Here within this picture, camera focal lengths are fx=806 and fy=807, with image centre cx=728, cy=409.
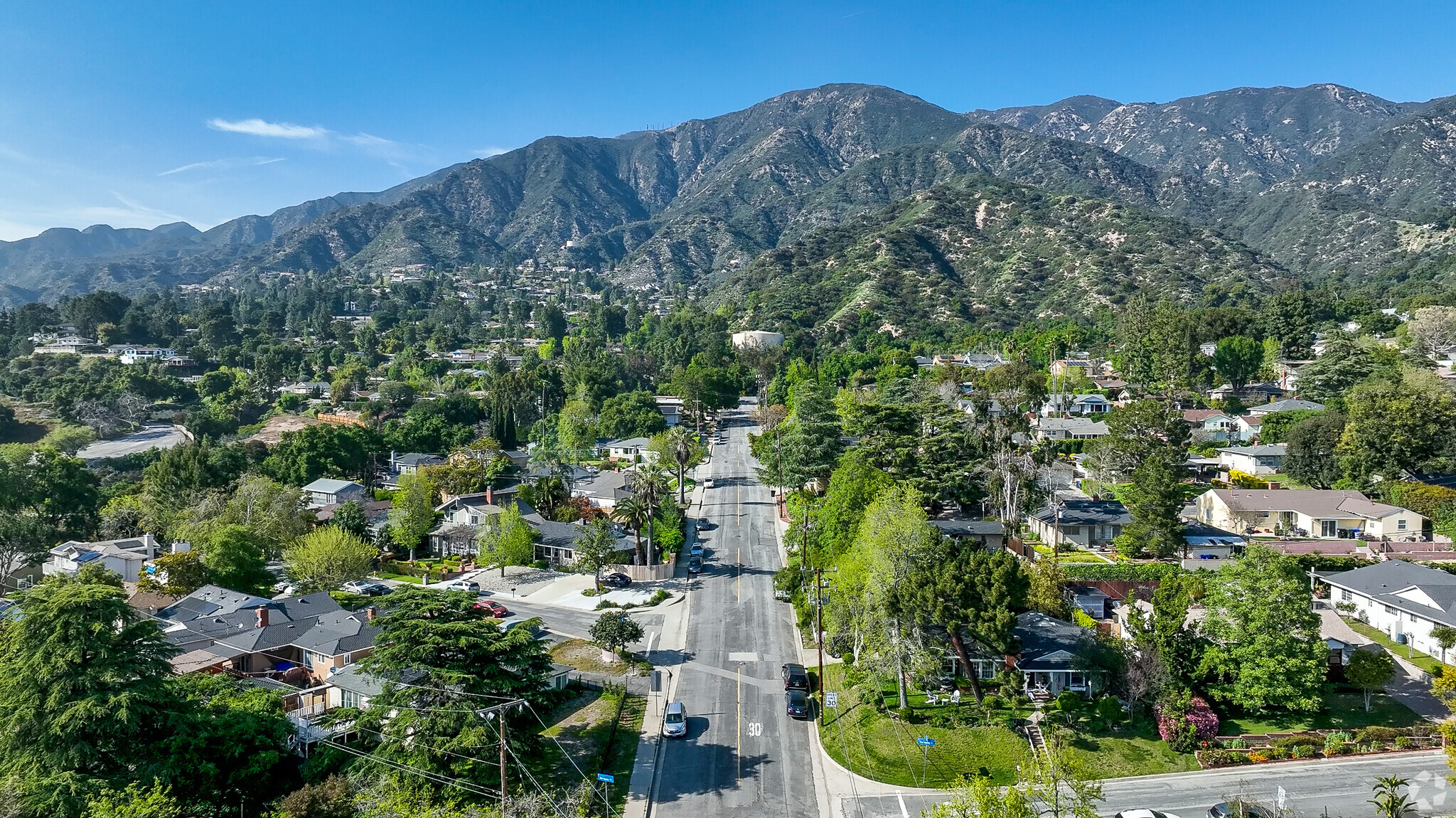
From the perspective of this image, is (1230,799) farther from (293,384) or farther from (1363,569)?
(293,384)

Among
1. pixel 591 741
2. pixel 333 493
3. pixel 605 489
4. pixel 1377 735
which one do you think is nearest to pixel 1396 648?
pixel 1377 735

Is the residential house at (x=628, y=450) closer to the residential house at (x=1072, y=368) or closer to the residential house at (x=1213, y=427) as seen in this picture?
Result: the residential house at (x=1072, y=368)

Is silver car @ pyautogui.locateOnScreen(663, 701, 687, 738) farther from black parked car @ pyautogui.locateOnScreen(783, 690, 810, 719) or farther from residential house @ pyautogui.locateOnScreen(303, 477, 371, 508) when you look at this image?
residential house @ pyautogui.locateOnScreen(303, 477, 371, 508)

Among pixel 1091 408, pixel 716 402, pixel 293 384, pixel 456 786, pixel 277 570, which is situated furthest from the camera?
pixel 293 384

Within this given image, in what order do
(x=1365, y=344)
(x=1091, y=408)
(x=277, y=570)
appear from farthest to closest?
1. (x=1091, y=408)
2. (x=1365, y=344)
3. (x=277, y=570)

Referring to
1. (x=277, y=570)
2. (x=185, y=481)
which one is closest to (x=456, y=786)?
(x=277, y=570)

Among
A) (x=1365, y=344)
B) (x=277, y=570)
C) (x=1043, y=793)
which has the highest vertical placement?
(x=1365, y=344)

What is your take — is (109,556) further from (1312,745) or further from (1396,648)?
(1396,648)

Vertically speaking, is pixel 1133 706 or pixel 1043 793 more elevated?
→ pixel 1043 793
